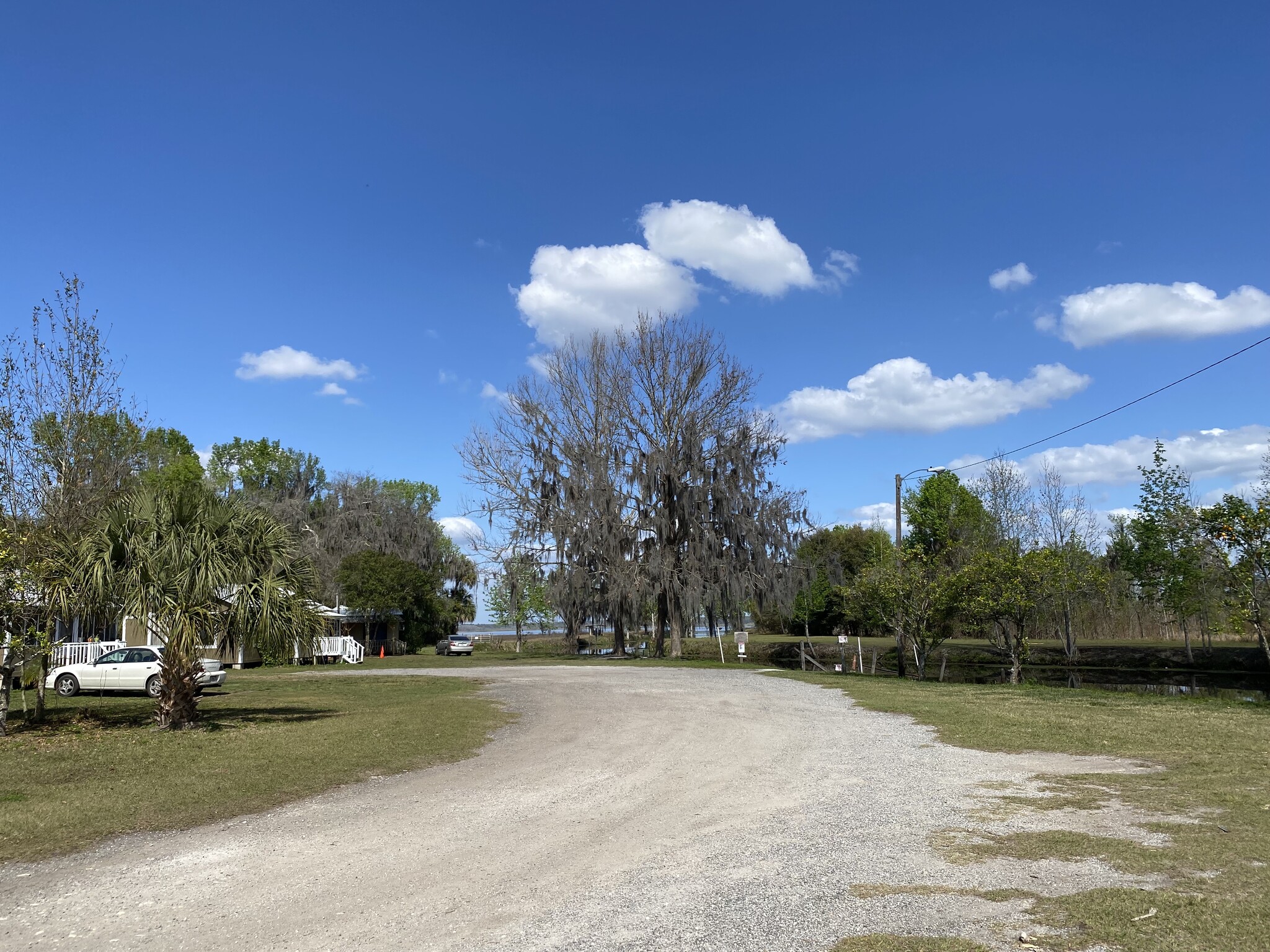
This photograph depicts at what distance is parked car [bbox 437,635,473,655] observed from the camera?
4616cm

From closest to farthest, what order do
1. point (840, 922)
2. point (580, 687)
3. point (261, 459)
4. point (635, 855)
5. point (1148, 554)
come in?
point (840, 922)
point (635, 855)
point (580, 687)
point (1148, 554)
point (261, 459)

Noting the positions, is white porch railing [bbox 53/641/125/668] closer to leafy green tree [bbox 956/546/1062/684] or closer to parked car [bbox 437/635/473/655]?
parked car [bbox 437/635/473/655]

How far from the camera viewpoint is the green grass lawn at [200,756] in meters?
7.96

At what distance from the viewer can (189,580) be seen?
43.1ft

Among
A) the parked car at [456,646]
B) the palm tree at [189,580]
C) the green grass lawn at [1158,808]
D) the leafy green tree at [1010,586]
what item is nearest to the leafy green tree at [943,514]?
the leafy green tree at [1010,586]

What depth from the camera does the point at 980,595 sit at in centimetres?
2533

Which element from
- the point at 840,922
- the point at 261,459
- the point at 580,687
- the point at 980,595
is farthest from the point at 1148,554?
the point at 261,459

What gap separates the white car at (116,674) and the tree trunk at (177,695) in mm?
7990

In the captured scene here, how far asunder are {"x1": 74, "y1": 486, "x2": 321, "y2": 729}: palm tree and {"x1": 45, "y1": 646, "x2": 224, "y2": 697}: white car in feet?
28.1

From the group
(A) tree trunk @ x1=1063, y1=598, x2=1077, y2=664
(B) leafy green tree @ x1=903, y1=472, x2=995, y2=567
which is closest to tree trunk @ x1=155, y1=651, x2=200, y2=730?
(A) tree trunk @ x1=1063, y1=598, x2=1077, y2=664

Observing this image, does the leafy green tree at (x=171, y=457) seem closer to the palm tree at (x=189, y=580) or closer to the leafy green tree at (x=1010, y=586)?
the palm tree at (x=189, y=580)

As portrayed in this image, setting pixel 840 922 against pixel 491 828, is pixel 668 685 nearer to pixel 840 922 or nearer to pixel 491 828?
pixel 491 828

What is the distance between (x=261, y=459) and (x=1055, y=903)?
65635 millimetres

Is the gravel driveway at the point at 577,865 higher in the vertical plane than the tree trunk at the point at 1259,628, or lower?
lower
